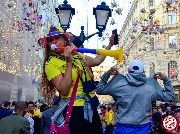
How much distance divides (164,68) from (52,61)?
46691mm

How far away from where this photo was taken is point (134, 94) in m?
4.61

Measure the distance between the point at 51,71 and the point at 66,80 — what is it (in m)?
0.24

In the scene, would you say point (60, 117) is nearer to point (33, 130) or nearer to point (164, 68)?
point (33, 130)

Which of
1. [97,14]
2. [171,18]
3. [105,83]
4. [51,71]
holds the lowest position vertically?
[105,83]

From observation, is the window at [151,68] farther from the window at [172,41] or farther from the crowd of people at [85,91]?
the crowd of people at [85,91]

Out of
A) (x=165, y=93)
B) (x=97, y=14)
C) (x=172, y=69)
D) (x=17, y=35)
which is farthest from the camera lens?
(x=172, y=69)

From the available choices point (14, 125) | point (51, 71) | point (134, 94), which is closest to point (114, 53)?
point (51, 71)

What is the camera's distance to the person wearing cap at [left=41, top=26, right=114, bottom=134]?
349cm

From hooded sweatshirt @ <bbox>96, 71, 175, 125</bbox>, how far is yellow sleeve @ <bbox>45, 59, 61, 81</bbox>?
3.41 ft

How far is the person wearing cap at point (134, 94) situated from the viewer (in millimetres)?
4574

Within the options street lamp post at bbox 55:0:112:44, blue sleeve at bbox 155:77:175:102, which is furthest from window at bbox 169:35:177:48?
blue sleeve at bbox 155:77:175:102

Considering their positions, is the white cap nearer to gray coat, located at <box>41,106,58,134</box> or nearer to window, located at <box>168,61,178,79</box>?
gray coat, located at <box>41,106,58,134</box>

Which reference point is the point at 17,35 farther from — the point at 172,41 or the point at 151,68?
the point at 172,41

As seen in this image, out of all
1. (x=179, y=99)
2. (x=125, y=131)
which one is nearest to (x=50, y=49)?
(x=125, y=131)
